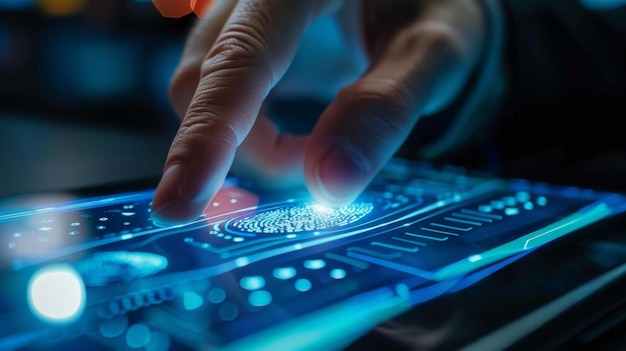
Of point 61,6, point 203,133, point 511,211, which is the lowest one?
point 511,211

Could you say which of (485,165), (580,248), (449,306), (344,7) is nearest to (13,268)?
(449,306)

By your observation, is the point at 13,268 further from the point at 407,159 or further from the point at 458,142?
the point at 458,142

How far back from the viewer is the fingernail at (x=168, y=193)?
461mm

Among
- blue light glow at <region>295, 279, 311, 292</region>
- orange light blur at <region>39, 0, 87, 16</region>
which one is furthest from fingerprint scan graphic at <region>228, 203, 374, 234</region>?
orange light blur at <region>39, 0, 87, 16</region>

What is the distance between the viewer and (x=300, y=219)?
500 millimetres

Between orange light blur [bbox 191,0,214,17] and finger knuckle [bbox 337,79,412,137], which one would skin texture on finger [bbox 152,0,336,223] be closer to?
finger knuckle [bbox 337,79,412,137]

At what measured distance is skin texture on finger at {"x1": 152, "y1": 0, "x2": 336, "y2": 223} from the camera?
0.47 metres

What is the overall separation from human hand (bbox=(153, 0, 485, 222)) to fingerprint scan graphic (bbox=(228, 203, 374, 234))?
2 cm

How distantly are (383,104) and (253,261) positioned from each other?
0.26 meters

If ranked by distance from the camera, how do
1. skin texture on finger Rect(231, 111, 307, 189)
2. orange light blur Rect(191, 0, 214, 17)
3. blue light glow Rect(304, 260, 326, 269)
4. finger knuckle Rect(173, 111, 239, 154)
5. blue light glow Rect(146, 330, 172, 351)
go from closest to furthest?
blue light glow Rect(146, 330, 172, 351) → blue light glow Rect(304, 260, 326, 269) → finger knuckle Rect(173, 111, 239, 154) → skin texture on finger Rect(231, 111, 307, 189) → orange light blur Rect(191, 0, 214, 17)

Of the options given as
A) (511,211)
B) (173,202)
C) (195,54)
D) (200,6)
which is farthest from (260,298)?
(200,6)

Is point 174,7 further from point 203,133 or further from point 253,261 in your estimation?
point 253,261

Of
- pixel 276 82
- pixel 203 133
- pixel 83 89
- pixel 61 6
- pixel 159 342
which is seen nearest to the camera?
pixel 159 342

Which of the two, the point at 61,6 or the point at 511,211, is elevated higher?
the point at 61,6
